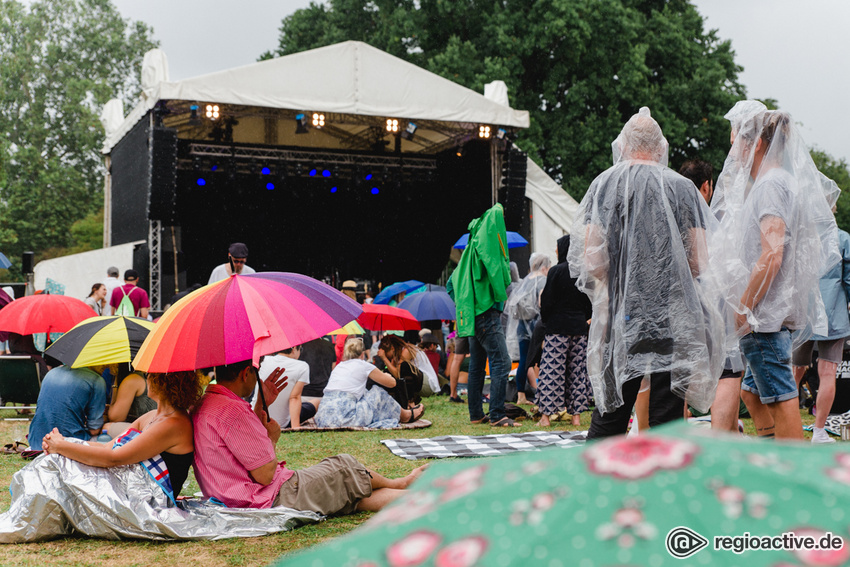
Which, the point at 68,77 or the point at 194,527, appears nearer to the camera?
the point at 194,527

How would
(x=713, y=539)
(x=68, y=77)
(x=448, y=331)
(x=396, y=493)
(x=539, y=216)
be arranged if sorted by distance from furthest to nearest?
(x=68, y=77), (x=539, y=216), (x=448, y=331), (x=396, y=493), (x=713, y=539)

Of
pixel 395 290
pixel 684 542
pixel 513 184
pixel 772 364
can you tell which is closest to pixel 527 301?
pixel 395 290

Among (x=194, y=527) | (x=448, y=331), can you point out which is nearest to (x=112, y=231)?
(x=448, y=331)

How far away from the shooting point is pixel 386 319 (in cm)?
853

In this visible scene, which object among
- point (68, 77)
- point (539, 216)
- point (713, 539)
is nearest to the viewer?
point (713, 539)

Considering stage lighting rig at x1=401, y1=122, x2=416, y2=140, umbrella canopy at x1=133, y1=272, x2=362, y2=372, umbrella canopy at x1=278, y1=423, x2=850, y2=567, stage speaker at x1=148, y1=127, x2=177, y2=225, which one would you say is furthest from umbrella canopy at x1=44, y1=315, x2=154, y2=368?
stage lighting rig at x1=401, y1=122, x2=416, y2=140

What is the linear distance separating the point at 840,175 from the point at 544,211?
22.1 m

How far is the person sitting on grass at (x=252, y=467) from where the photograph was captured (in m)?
3.22

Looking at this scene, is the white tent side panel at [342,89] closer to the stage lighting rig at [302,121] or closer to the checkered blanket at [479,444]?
the stage lighting rig at [302,121]

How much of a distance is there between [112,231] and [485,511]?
56.1ft

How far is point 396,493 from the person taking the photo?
362 cm

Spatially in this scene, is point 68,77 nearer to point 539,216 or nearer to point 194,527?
point 539,216

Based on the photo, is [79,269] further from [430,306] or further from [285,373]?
[285,373]

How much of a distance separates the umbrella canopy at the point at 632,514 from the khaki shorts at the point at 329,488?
110 inches
